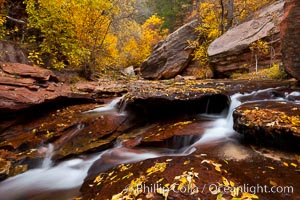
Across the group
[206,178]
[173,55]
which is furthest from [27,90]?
[173,55]

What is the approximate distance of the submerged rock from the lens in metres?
3.85

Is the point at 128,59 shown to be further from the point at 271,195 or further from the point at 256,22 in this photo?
the point at 271,195

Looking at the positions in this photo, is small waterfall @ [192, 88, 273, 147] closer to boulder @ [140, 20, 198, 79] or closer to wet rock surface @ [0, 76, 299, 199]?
wet rock surface @ [0, 76, 299, 199]

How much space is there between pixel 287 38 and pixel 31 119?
7788 millimetres

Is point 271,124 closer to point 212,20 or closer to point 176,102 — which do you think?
point 176,102

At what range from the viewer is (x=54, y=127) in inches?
250

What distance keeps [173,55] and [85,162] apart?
12.8 metres

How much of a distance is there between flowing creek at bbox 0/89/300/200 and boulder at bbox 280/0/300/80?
2820 millimetres

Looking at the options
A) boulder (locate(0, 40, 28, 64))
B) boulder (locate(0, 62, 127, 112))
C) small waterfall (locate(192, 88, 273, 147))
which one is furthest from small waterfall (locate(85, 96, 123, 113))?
boulder (locate(0, 40, 28, 64))

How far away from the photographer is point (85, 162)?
5297 millimetres

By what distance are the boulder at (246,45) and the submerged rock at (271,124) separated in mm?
6946

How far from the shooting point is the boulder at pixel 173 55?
16641 mm

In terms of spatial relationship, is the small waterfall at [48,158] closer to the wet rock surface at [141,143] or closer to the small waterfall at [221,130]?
the wet rock surface at [141,143]

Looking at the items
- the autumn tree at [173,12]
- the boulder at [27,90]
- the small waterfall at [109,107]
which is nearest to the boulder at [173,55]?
the boulder at [27,90]
